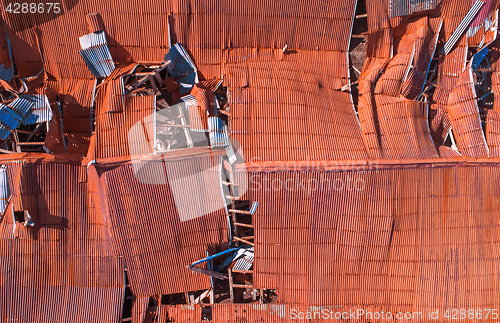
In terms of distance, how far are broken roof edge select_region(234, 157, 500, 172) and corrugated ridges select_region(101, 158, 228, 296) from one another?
2170mm

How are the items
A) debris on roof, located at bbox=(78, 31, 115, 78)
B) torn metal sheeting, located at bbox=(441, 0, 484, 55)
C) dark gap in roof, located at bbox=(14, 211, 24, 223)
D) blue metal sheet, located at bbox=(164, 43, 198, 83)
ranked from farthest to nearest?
torn metal sheeting, located at bbox=(441, 0, 484, 55), blue metal sheet, located at bbox=(164, 43, 198, 83), debris on roof, located at bbox=(78, 31, 115, 78), dark gap in roof, located at bbox=(14, 211, 24, 223)

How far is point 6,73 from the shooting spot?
A: 14883mm

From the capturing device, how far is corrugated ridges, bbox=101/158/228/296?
13008mm

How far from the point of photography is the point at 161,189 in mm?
13211

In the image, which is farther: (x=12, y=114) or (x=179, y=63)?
(x=179, y=63)

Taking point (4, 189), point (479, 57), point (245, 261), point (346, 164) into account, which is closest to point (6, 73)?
point (4, 189)

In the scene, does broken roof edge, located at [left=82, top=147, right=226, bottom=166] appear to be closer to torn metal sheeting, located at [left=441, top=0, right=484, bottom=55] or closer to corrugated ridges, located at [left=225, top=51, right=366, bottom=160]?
corrugated ridges, located at [left=225, top=51, right=366, bottom=160]

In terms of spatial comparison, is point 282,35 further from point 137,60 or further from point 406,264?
point 406,264

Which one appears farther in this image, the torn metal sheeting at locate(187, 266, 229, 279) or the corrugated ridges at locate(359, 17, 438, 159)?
the corrugated ridges at locate(359, 17, 438, 159)

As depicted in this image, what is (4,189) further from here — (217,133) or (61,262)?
(217,133)

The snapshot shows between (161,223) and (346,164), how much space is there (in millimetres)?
8548

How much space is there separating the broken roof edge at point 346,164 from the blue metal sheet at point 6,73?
12117 millimetres

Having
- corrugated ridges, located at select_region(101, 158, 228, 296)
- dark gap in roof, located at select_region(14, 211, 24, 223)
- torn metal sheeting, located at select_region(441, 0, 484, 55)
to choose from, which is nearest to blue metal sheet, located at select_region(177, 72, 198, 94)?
corrugated ridges, located at select_region(101, 158, 228, 296)

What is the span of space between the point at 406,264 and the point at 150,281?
39.2ft
